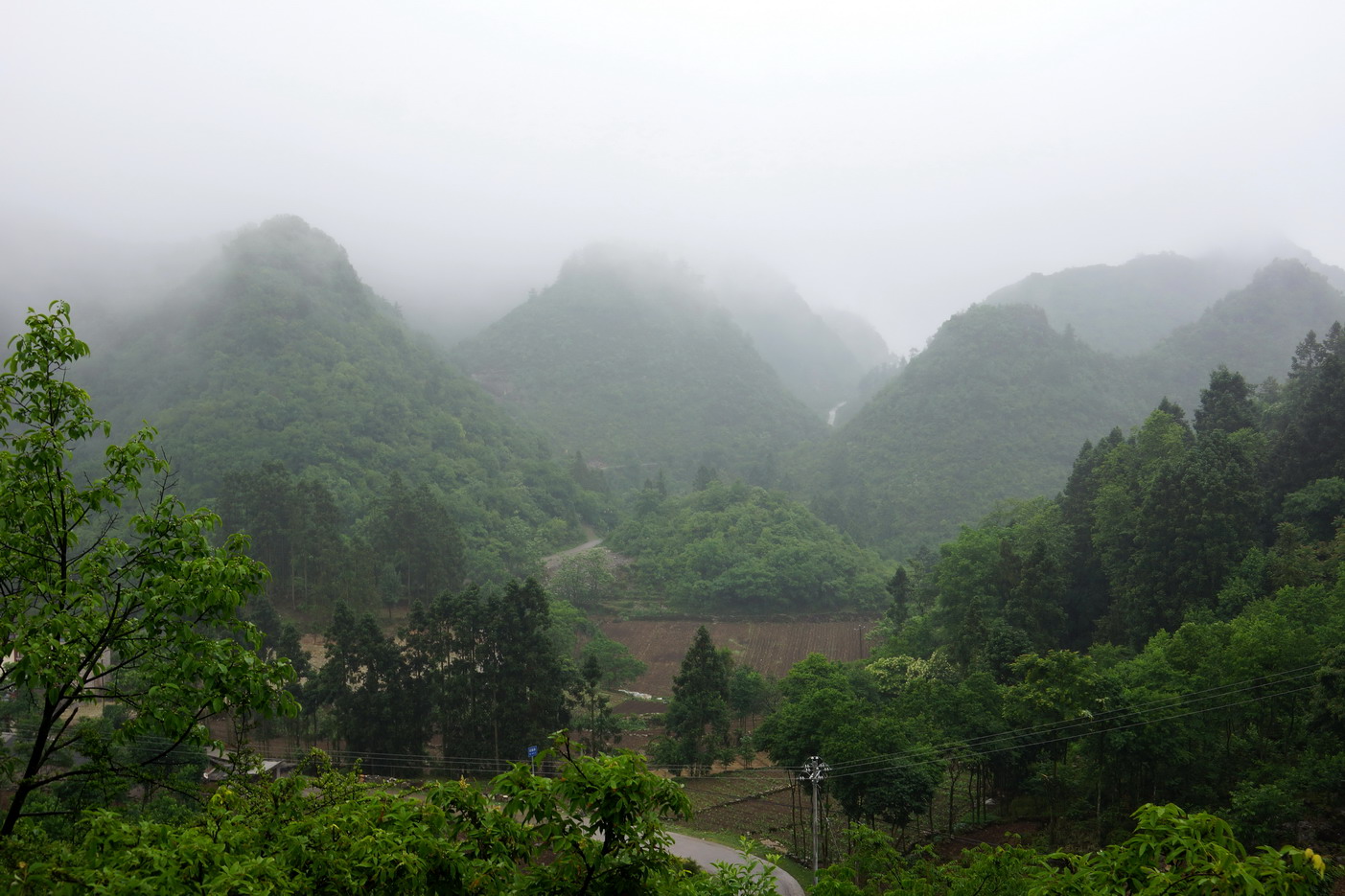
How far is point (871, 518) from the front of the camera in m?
90.1

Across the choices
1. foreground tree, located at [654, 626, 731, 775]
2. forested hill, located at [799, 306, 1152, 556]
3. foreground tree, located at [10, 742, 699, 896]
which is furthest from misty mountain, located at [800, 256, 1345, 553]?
foreground tree, located at [10, 742, 699, 896]

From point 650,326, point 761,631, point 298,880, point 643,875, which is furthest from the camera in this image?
point 650,326

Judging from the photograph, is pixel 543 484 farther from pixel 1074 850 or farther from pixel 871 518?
pixel 1074 850

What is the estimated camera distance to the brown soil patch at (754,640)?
5309 cm

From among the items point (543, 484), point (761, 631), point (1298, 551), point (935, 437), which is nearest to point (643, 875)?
point (1298, 551)

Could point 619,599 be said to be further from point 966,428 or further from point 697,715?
point 966,428

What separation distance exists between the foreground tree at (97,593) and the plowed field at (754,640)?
44920 millimetres

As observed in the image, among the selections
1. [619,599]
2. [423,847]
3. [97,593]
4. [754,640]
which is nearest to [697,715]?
[754,640]

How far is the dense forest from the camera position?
5.29 meters

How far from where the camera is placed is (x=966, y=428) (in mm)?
96938

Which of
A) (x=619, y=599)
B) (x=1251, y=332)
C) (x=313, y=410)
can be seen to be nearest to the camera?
(x=619, y=599)

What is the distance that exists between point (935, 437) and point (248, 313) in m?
75.6

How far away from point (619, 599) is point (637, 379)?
7287cm

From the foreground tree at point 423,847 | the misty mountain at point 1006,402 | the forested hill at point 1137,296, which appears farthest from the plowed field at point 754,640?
the forested hill at point 1137,296
